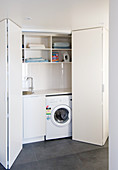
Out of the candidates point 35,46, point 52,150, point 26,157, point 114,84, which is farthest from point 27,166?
point 35,46

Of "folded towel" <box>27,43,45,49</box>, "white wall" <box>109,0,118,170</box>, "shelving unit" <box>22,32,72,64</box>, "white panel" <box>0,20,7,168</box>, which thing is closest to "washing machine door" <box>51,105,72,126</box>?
"shelving unit" <box>22,32,72,64</box>

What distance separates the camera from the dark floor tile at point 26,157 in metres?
2.88

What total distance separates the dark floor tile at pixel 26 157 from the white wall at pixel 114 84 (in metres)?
1.63

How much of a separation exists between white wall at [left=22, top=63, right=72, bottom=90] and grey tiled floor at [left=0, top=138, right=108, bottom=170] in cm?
136

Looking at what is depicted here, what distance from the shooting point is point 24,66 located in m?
4.12

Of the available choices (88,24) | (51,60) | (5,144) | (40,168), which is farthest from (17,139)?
(88,24)

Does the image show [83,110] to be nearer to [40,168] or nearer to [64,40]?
[40,168]

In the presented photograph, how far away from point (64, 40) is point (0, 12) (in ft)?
7.07

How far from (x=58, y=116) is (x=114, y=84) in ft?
7.89

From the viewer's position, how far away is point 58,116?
388 cm

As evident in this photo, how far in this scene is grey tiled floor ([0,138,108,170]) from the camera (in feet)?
8.95

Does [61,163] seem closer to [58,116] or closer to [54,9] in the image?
[58,116]

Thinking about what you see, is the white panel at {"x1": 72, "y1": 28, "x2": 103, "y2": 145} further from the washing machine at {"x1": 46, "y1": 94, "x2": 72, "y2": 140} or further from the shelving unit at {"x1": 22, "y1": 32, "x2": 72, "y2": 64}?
the shelving unit at {"x1": 22, "y1": 32, "x2": 72, "y2": 64}

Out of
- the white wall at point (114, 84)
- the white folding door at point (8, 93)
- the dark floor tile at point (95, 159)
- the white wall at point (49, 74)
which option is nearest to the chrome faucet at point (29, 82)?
the white wall at point (49, 74)
